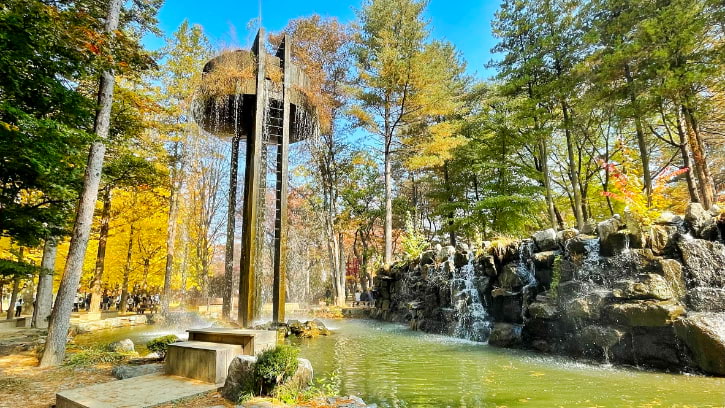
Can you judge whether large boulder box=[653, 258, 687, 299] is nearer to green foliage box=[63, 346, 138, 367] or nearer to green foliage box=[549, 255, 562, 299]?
green foliage box=[549, 255, 562, 299]

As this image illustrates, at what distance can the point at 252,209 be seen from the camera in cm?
952

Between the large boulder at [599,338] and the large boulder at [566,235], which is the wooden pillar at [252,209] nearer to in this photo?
the large boulder at [599,338]

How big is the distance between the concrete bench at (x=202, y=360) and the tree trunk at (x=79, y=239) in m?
2.78

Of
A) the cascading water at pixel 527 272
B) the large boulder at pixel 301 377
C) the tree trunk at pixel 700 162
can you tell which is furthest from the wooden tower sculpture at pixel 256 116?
the tree trunk at pixel 700 162

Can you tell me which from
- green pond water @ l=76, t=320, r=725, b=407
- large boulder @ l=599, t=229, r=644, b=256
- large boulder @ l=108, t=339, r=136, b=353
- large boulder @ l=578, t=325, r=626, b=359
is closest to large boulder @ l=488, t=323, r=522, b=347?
green pond water @ l=76, t=320, r=725, b=407

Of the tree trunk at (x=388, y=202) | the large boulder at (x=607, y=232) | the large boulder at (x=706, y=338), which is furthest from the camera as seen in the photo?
the tree trunk at (x=388, y=202)

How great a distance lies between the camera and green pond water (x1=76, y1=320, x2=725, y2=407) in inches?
187

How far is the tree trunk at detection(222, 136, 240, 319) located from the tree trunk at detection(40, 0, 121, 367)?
14.0 feet

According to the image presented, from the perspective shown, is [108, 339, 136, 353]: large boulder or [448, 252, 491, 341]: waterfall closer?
[108, 339, 136, 353]: large boulder

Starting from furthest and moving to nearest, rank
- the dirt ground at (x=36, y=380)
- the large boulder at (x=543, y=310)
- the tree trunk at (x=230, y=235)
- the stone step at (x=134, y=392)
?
1. the tree trunk at (x=230, y=235)
2. the large boulder at (x=543, y=310)
3. the dirt ground at (x=36, y=380)
4. the stone step at (x=134, y=392)

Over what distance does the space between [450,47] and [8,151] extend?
22.6m

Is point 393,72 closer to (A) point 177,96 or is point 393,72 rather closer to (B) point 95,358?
(A) point 177,96

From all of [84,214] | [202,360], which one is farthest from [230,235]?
[202,360]

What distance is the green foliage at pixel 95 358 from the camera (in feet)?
21.5
